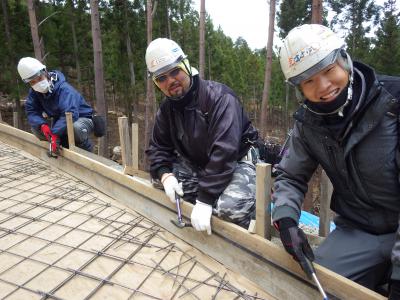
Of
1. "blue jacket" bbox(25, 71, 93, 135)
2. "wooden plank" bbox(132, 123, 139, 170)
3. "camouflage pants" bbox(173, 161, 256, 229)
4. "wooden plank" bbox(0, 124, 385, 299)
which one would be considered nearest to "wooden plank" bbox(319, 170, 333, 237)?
"camouflage pants" bbox(173, 161, 256, 229)

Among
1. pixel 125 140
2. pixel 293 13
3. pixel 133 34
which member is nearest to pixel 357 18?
pixel 293 13

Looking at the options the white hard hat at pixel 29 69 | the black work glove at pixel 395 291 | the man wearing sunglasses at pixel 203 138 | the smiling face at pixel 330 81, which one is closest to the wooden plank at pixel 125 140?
the man wearing sunglasses at pixel 203 138

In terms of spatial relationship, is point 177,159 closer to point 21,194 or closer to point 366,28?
point 21,194

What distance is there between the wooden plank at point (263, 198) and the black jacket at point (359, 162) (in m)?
0.08

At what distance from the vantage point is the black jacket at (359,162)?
1.92m

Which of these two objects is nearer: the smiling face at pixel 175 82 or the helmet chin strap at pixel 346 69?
the helmet chin strap at pixel 346 69

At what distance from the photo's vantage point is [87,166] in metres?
4.49

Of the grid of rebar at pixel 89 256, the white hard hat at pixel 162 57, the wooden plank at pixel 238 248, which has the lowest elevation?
the grid of rebar at pixel 89 256

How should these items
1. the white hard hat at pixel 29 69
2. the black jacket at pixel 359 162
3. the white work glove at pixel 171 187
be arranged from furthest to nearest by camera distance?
the white hard hat at pixel 29 69, the white work glove at pixel 171 187, the black jacket at pixel 359 162

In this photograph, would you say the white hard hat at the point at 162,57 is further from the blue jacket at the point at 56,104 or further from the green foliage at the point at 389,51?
the green foliage at the point at 389,51

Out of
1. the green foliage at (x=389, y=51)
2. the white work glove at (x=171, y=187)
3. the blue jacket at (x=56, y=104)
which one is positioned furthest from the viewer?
the green foliage at (x=389, y=51)

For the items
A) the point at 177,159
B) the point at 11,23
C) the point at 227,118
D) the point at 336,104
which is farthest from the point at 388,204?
the point at 11,23

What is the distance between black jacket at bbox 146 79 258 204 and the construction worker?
632mm

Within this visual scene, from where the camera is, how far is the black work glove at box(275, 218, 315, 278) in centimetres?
201
